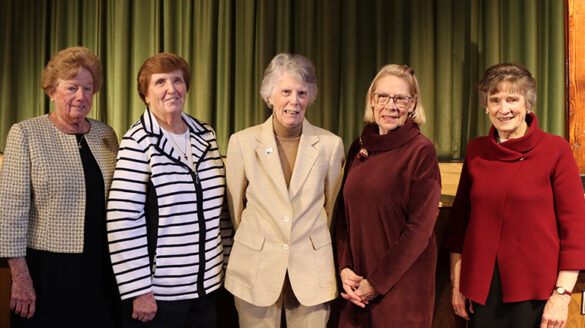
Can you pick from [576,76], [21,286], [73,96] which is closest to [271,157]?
[73,96]

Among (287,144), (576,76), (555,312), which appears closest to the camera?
(555,312)

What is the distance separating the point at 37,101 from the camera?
488 cm

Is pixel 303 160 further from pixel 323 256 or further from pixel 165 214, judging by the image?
pixel 165 214

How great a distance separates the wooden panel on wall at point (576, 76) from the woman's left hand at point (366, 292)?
5.97ft

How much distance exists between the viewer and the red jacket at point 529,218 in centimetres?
175

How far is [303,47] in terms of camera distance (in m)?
4.26

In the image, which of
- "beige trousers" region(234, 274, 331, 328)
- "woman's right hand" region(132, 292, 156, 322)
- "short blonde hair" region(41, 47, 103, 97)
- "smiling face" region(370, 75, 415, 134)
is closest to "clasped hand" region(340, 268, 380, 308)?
"beige trousers" region(234, 274, 331, 328)

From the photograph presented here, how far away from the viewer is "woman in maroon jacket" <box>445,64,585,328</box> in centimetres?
175

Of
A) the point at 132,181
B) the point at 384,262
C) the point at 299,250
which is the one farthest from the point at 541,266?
the point at 132,181

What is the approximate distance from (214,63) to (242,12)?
1.67 feet

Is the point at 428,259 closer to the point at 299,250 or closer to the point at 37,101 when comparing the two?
the point at 299,250

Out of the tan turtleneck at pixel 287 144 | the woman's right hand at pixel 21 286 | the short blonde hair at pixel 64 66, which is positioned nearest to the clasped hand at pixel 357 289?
the tan turtleneck at pixel 287 144

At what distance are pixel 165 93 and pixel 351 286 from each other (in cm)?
96

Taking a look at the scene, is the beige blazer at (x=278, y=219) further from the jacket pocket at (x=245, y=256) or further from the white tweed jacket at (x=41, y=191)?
the white tweed jacket at (x=41, y=191)
